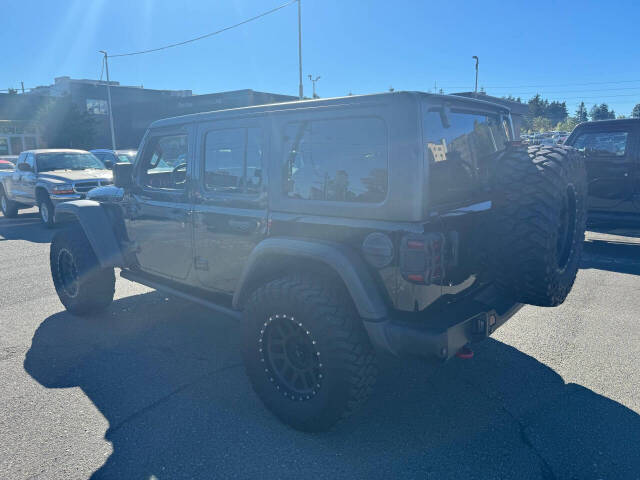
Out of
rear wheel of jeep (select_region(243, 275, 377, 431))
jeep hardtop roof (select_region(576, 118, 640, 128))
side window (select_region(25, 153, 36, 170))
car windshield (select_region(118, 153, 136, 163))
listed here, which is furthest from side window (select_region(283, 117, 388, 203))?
car windshield (select_region(118, 153, 136, 163))

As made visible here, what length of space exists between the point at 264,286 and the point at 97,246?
232 cm

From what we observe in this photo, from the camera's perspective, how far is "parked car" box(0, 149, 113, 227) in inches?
417

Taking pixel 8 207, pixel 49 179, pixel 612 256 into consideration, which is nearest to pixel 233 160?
pixel 612 256

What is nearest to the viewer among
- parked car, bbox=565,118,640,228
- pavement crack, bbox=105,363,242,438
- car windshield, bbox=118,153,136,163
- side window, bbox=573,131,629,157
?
pavement crack, bbox=105,363,242,438

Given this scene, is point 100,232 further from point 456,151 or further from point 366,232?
point 456,151

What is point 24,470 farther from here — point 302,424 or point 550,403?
point 550,403

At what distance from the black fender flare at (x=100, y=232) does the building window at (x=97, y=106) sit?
48.9 m

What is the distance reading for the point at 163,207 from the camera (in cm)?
404

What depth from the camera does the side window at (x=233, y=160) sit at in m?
3.34

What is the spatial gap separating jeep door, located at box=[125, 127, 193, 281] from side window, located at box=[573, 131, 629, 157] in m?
6.72

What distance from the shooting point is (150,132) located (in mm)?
4324

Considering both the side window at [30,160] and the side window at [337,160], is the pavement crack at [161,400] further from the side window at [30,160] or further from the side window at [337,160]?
the side window at [30,160]

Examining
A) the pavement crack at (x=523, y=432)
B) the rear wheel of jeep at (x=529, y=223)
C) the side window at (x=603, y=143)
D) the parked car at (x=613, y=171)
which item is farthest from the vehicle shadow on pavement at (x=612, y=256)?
the rear wheel of jeep at (x=529, y=223)

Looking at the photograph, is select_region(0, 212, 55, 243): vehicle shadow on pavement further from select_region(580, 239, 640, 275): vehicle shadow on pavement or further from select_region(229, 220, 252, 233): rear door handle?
select_region(580, 239, 640, 275): vehicle shadow on pavement
